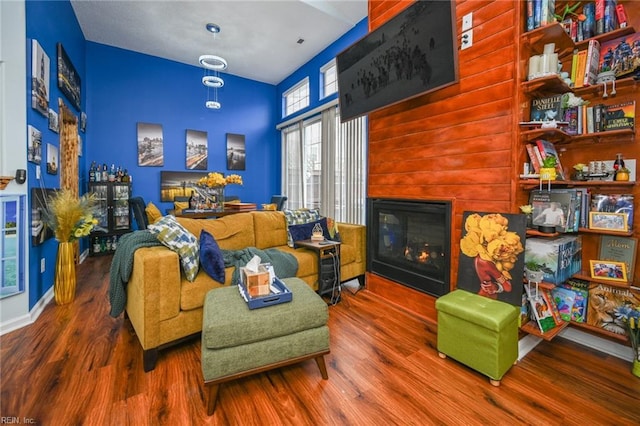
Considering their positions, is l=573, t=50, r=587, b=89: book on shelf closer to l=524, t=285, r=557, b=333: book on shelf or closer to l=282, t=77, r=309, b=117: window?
l=524, t=285, r=557, b=333: book on shelf

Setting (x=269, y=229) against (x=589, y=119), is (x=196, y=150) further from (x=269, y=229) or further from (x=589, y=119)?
(x=589, y=119)

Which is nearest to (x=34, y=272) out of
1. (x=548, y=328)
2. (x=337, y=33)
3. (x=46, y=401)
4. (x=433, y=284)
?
(x=46, y=401)

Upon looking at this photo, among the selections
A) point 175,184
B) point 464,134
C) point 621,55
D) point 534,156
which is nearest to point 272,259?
point 464,134

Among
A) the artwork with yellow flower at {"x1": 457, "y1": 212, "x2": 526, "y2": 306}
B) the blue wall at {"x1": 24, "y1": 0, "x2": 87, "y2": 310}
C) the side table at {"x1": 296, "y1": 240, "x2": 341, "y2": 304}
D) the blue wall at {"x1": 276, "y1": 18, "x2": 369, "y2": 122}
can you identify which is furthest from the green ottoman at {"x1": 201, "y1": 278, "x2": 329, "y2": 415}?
the blue wall at {"x1": 276, "y1": 18, "x2": 369, "y2": 122}

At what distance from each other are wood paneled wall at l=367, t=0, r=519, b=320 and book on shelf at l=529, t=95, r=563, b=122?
0.77 feet

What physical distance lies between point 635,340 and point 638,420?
57cm

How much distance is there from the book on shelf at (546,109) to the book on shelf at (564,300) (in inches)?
47.8

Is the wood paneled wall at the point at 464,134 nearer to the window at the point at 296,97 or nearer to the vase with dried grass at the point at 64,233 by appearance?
the window at the point at 296,97

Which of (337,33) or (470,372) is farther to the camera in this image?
(337,33)

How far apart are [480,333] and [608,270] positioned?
3.59ft

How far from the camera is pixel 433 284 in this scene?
7.93 ft

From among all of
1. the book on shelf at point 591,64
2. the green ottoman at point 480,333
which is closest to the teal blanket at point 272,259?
the green ottoman at point 480,333

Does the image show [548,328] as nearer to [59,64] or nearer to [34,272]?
[34,272]

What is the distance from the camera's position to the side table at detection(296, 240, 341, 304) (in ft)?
9.00
